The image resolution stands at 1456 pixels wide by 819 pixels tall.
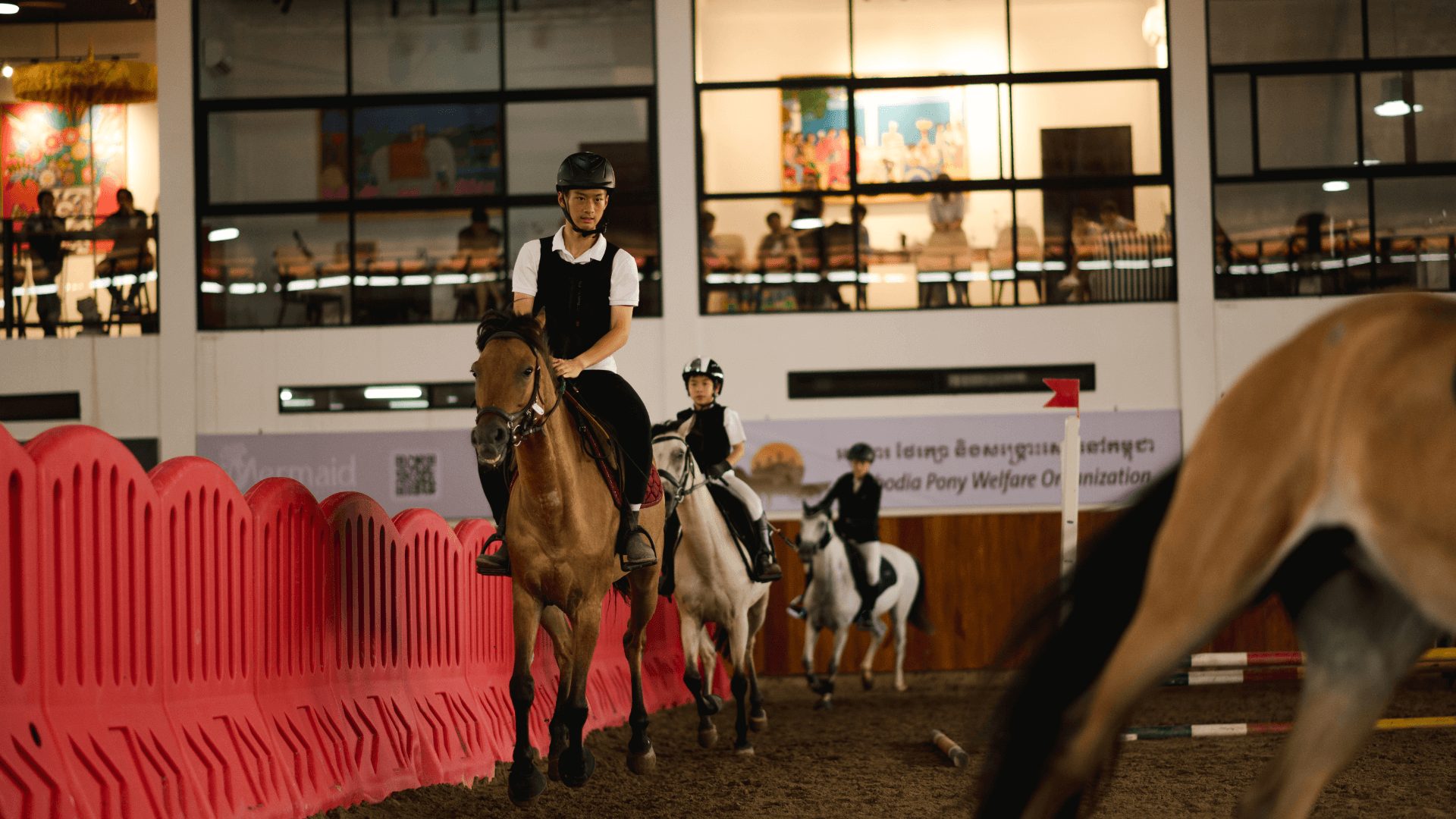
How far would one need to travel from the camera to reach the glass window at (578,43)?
61.7 ft

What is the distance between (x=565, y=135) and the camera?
61.9ft

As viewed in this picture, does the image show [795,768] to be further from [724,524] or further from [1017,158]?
[1017,158]

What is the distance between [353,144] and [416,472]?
456 centimetres

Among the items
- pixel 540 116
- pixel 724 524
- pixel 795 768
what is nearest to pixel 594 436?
pixel 795 768

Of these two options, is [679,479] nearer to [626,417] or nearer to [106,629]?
[626,417]

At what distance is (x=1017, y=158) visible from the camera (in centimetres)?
1861

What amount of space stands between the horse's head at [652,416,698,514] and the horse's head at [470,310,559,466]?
8.95 ft

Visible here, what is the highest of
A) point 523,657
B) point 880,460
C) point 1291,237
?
point 1291,237

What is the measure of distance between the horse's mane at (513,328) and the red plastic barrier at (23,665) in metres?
2.44

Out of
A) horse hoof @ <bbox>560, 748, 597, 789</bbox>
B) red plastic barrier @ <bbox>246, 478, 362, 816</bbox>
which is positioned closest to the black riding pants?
red plastic barrier @ <bbox>246, 478, 362, 816</bbox>

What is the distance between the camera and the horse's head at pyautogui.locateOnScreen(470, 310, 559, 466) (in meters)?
5.68

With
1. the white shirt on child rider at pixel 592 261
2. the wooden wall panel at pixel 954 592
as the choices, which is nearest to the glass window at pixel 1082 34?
the wooden wall panel at pixel 954 592

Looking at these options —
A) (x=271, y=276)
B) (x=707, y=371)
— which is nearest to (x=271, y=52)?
(x=271, y=276)

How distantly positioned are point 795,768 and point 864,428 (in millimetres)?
9631
